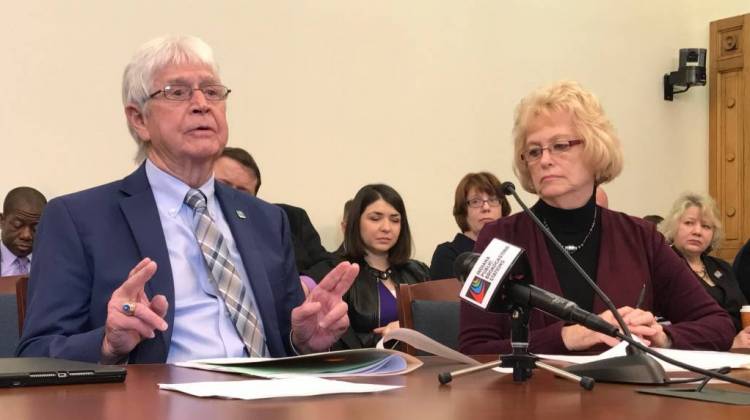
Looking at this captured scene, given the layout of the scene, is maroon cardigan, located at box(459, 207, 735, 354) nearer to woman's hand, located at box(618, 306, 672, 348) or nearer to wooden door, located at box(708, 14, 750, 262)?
woman's hand, located at box(618, 306, 672, 348)

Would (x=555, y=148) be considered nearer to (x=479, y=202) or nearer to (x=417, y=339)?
(x=417, y=339)

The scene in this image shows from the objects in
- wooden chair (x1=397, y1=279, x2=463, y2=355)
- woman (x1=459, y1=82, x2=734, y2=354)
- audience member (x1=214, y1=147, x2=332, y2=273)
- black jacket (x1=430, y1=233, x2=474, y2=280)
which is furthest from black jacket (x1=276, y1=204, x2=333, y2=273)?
woman (x1=459, y1=82, x2=734, y2=354)

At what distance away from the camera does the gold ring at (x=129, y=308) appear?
172 centimetres

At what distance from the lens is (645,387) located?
1.44 m

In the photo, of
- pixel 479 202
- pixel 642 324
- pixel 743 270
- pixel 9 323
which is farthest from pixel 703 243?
pixel 9 323

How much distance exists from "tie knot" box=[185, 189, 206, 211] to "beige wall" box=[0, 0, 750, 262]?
2904 mm

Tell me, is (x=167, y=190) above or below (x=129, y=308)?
above

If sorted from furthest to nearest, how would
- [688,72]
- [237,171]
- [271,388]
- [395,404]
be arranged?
[688,72] → [237,171] → [271,388] → [395,404]

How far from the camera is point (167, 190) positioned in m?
2.30

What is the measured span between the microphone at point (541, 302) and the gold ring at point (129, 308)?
1.97 ft

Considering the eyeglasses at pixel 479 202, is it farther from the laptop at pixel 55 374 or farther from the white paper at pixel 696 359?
the laptop at pixel 55 374

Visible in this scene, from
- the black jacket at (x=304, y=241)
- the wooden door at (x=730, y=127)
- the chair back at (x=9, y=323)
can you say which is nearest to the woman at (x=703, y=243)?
the black jacket at (x=304, y=241)

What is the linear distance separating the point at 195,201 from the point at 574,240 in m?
1.04

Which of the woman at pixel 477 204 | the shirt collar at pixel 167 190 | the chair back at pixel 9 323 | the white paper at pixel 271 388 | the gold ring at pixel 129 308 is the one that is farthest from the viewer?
the woman at pixel 477 204
